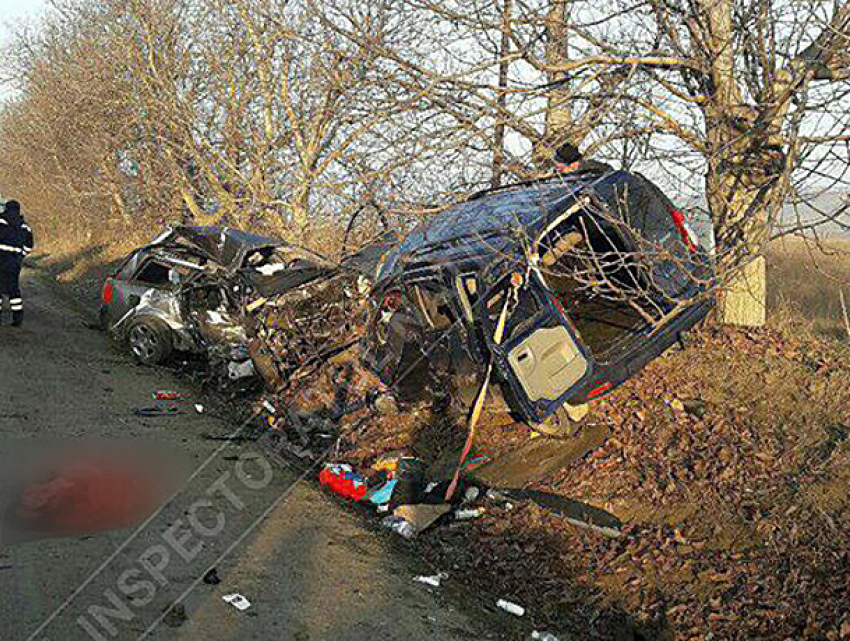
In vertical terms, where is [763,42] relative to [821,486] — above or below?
above

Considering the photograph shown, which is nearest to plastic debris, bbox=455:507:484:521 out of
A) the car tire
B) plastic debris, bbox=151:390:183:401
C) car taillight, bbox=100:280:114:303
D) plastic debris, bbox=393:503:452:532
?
plastic debris, bbox=393:503:452:532

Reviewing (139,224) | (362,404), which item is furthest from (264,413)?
(139,224)

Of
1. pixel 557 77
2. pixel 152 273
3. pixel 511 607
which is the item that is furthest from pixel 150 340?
pixel 511 607

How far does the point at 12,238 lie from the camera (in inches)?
474

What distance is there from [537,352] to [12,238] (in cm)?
953

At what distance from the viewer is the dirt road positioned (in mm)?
4309

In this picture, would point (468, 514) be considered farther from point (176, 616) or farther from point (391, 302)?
point (391, 302)

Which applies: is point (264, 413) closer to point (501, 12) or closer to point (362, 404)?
point (362, 404)

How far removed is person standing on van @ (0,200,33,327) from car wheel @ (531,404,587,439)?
934 cm

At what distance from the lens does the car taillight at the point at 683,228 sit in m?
7.09

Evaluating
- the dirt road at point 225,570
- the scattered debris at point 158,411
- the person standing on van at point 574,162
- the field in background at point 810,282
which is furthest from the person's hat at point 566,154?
the scattered debris at point 158,411

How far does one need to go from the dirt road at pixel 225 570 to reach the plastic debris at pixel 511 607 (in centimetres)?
26

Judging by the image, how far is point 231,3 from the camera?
50.2 ft

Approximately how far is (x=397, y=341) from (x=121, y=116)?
18.1m
